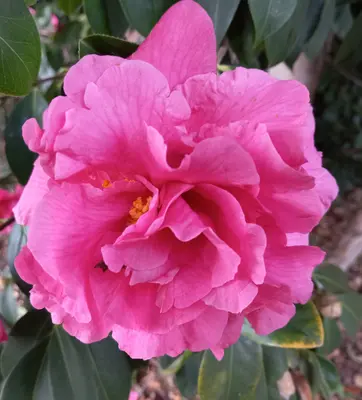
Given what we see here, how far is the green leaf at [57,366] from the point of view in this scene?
23.6 inches

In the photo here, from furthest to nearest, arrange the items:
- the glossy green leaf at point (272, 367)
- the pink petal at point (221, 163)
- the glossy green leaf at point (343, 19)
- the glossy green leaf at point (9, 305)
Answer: the glossy green leaf at point (343, 19) → the glossy green leaf at point (9, 305) → the glossy green leaf at point (272, 367) → the pink petal at point (221, 163)

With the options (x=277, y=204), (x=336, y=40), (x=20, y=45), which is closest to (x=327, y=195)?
(x=277, y=204)

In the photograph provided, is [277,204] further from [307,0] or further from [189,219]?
[307,0]

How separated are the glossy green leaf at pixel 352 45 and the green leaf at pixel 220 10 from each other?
549 mm

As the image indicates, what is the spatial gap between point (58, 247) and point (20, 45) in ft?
0.76

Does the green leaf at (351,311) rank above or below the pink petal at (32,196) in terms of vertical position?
below

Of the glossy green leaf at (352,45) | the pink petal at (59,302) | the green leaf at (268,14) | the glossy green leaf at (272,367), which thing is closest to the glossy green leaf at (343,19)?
the glossy green leaf at (352,45)

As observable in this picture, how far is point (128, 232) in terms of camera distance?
326 millimetres

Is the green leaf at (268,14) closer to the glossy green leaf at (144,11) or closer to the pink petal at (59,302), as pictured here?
the glossy green leaf at (144,11)

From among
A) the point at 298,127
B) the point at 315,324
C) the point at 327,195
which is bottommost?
the point at 315,324

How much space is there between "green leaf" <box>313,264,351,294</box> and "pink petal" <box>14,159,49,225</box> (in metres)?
0.74

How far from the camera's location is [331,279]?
103cm

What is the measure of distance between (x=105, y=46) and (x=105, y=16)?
0.13m

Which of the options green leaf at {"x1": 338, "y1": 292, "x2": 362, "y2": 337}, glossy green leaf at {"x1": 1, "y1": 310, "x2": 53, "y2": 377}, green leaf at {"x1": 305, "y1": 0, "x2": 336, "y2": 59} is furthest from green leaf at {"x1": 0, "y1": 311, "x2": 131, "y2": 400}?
green leaf at {"x1": 338, "y1": 292, "x2": 362, "y2": 337}
